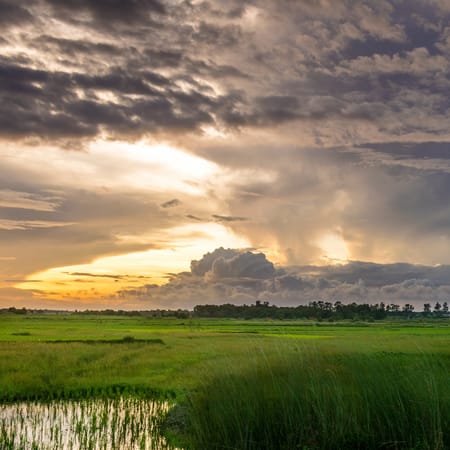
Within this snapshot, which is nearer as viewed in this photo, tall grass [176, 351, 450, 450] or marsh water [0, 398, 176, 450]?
tall grass [176, 351, 450, 450]

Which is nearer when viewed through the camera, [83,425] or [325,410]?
[325,410]

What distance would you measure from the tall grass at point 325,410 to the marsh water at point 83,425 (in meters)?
2.02

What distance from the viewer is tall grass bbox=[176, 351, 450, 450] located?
37.5ft

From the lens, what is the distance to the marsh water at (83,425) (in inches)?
536

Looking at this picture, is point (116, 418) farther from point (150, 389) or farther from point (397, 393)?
point (397, 393)

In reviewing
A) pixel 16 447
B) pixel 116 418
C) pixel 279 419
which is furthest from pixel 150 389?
pixel 279 419

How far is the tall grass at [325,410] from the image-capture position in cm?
1142

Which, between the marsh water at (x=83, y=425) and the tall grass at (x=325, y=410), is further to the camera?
the marsh water at (x=83, y=425)

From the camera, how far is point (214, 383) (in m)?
13.2

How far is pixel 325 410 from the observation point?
38.2 ft

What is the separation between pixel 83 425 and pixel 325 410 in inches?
291

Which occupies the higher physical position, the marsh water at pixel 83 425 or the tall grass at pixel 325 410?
the tall grass at pixel 325 410

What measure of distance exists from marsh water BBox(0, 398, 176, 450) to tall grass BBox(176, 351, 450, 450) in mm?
2018

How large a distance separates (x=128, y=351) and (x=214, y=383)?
26.5 metres
